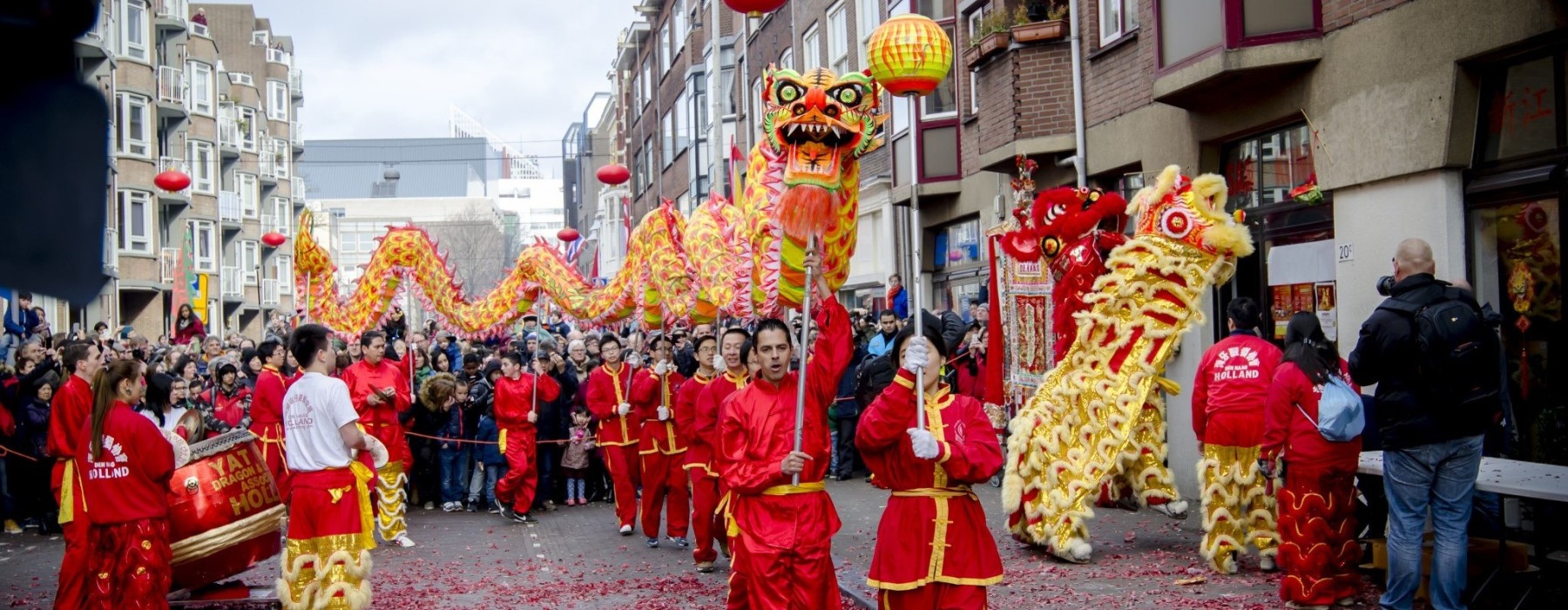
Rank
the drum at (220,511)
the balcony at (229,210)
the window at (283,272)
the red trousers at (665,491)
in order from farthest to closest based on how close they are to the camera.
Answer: the window at (283,272) < the balcony at (229,210) < the red trousers at (665,491) < the drum at (220,511)

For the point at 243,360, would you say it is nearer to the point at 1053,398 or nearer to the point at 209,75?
the point at 1053,398

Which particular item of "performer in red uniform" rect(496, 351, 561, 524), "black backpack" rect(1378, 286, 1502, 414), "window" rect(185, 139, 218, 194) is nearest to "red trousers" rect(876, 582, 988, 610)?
"black backpack" rect(1378, 286, 1502, 414)

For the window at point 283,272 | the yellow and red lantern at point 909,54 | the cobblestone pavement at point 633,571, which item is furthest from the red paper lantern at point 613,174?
the window at point 283,272

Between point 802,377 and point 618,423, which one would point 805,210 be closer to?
point 802,377

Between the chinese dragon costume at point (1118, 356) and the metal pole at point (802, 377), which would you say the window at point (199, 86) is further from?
the metal pole at point (802, 377)

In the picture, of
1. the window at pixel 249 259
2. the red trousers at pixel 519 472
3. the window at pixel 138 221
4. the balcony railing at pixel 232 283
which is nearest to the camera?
the red trousers at pixel 519 472

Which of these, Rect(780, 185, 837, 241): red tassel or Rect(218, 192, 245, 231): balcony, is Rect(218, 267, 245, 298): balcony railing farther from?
Rect(780, 185, 837, 241): red tassel

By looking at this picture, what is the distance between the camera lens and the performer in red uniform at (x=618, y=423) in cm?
1229

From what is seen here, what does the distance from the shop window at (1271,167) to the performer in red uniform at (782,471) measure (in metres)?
5.77

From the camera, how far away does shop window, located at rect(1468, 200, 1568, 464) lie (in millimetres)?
8273

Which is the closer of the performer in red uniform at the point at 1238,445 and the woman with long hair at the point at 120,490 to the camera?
the woman with long hair at the point at 120,490

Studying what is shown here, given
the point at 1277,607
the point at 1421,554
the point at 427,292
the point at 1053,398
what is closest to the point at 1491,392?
the point at 1421,554

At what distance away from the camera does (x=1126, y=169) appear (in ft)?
45.3

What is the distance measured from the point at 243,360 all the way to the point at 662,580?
8.32 metres
